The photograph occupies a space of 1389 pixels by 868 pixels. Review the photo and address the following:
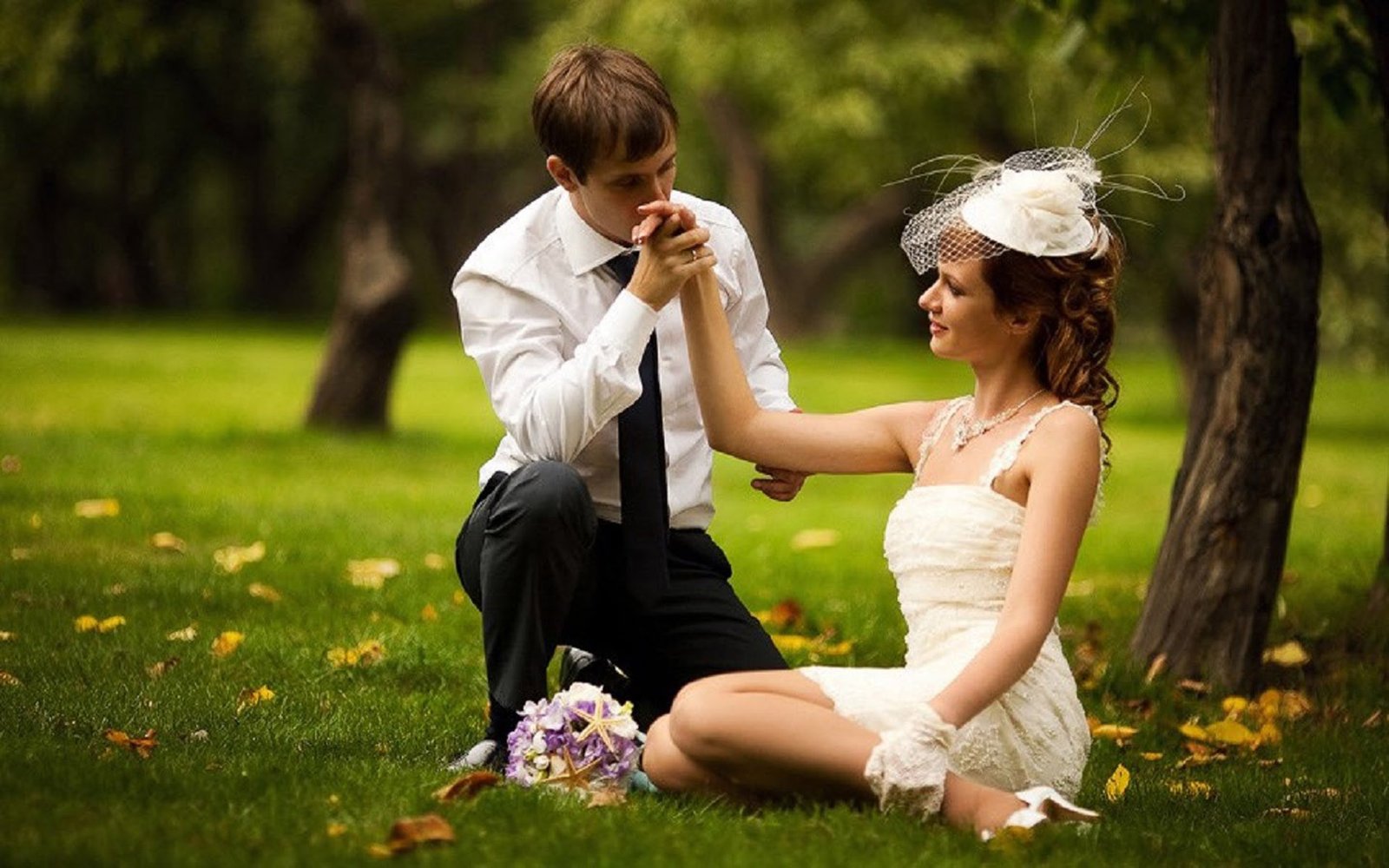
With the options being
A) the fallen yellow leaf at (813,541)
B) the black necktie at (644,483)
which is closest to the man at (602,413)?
the black necktie at (644,483)

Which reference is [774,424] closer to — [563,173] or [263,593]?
[563,173]

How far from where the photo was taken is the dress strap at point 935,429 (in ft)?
13.3

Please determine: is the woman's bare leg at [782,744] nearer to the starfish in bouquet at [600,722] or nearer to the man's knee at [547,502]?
the starfish in bouquet at [600,722]

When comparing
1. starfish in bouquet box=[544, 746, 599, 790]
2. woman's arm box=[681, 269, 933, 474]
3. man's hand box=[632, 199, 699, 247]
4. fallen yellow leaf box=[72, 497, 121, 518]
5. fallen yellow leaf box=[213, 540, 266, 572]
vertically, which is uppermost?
man's hand box=[632, 199, 699, 247]

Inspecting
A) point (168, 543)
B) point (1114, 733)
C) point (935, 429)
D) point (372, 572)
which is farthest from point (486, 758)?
point (168, 543)

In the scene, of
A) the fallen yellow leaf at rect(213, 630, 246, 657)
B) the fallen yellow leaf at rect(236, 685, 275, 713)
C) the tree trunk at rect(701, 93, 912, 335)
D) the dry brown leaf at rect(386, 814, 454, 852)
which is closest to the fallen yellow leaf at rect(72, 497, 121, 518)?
the fallen yellow leaf at rect(213, 630, 246, 657)

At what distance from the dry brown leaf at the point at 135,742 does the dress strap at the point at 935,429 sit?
5.69 ft

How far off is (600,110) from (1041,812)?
66.2 inches

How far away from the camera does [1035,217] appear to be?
382cm

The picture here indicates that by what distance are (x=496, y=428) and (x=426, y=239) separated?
1013 inches

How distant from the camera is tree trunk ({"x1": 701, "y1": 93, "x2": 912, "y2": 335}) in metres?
27.6

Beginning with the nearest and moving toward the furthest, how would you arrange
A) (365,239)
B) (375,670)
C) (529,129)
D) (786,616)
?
1. (375,670)
2. (786,616)
3. (365,239)
4. (529,129)

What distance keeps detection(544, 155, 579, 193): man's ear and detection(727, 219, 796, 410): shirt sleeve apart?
1.57ft

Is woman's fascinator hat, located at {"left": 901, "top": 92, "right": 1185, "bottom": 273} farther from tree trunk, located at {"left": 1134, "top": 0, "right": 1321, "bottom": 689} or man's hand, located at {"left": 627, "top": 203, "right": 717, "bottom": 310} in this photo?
tree trunk, located at {"left": 1134, "top": 0, "right": 1321, "bottom": 689}
